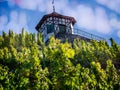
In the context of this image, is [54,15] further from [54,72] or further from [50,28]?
[54,72]

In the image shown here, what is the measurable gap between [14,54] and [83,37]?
859 inches

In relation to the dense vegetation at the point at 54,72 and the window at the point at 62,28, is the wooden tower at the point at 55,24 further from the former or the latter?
the dense vegetation at the point at 54,72

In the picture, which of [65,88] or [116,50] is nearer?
[65,88]

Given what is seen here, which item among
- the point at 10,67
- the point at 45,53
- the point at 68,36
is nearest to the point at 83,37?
the point at 68,36

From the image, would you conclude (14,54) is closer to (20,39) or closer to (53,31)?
(20,39)

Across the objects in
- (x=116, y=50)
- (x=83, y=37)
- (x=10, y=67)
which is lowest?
(x=10, y=67)

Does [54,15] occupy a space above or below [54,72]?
above

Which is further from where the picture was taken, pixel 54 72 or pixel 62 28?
pixel 62 28

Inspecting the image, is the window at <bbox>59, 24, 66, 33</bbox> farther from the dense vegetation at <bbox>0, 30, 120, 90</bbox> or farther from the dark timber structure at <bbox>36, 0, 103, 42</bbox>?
the dense vegetation at <bbox>0, 30, 120, 90</bbox>

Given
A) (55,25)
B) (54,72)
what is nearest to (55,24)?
(55,25)

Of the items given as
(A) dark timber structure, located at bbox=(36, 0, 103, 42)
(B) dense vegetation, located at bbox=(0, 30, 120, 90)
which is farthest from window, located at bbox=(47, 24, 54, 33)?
(B) dense vegetation, located at bbox=(0, 30, 120, 90)

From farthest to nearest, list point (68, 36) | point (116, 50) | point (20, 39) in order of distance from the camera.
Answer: point (68, 36)
point (20, 39)
point (116, 50)

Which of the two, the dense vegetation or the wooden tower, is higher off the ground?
the wooden tower

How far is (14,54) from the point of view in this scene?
32875 millimetres
